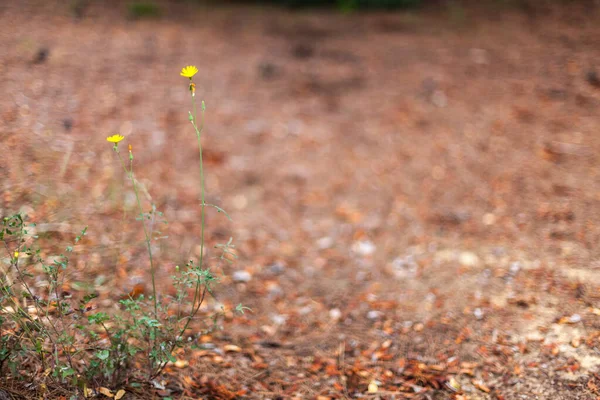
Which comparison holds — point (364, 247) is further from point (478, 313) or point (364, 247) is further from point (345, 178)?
point (478, 313)

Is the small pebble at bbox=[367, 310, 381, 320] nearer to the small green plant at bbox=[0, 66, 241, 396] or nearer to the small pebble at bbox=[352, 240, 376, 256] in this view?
the small pebble at bbox=[352, 240, 376, 256]

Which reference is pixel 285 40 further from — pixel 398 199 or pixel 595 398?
pixel 595 398

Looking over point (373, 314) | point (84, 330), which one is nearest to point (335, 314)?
point (373, 314)

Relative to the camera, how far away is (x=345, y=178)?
392 cm

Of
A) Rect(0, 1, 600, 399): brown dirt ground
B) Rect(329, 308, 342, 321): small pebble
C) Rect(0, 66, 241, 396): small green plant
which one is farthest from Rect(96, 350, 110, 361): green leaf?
Rect(329, 308, 342, 321): small pebble

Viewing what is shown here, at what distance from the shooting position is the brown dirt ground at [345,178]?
7.52 feet

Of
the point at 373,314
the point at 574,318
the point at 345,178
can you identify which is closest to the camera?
the point at 574,318

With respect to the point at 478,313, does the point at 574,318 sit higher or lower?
higher

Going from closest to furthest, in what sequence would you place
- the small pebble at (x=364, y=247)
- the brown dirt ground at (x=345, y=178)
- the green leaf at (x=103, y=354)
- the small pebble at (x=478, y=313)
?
the green leaf at (x=103, y=354), the brown dirt ground at (x=345, y=178), the small pebble at (x=478, y=313), the small pebble at (x=364, y=247)

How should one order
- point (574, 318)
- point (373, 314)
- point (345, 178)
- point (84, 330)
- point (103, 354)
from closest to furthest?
point (103, 354)
point (84, 330)
point (574, 318)
point (373, 314)
point (345, 178)

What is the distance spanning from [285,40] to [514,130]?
264cm

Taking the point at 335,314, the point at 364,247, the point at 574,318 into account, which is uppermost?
the point at 574,318

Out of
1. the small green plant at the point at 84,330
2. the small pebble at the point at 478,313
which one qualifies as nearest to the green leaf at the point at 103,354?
the small green plant at the point at 84,330

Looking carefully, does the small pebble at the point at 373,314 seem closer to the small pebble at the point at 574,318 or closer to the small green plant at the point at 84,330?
the small pebble at the point at 574,318
